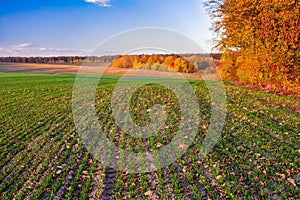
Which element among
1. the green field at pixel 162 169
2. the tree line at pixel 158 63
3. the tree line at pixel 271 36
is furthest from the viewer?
the tree line at pixel 158 63

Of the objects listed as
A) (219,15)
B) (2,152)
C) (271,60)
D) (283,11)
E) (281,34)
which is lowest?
(2,152)

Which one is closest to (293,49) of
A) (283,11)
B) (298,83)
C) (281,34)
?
(281,34)

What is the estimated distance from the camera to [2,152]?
29.2ft

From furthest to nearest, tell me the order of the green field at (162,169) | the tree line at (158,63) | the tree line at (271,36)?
the tree line at (158,63) → the tree line at (271,36) → the green field at (162,169)

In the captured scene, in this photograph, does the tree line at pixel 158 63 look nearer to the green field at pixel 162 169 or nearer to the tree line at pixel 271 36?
the tree line at pixel 271 36

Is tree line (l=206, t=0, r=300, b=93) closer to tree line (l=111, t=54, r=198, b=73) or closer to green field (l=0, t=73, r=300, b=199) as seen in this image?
green field (l=0, t=73, r=300, b=199)

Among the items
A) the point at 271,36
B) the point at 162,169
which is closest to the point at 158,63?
the point at 271,36

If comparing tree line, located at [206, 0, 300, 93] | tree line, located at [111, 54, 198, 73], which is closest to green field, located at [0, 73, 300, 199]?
tree line, located at [206, 0, 300, 93]

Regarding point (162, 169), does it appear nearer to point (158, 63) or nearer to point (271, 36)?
point (271, 36)

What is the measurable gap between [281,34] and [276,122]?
591 cm

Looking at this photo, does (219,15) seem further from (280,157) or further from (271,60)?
(280,157)

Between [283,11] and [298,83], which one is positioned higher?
[283,11]

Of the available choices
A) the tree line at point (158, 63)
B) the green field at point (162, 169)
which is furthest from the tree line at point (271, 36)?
the tree line at point (158, 63)

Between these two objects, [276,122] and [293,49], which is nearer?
[276,122]
